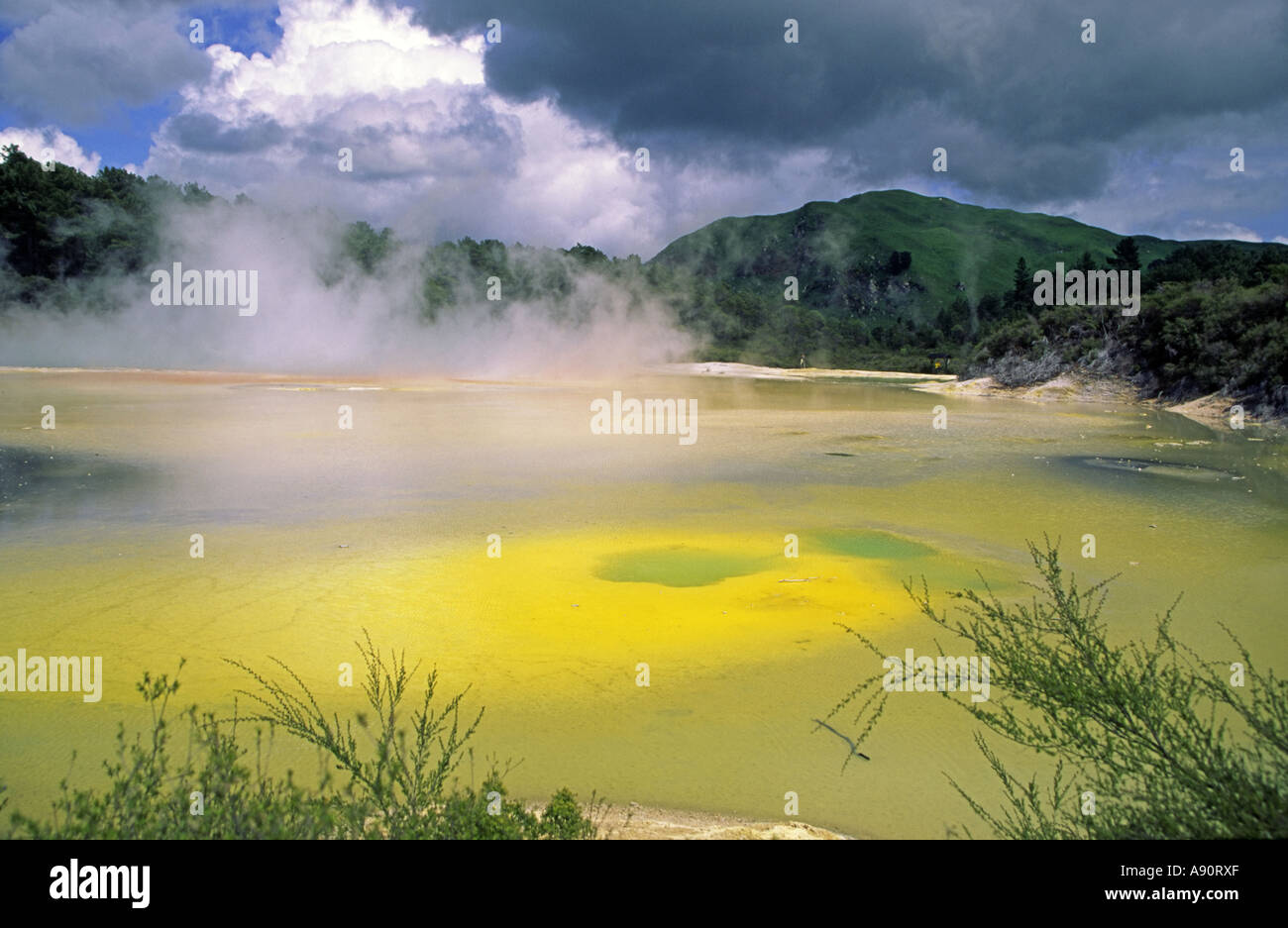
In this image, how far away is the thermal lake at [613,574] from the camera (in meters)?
5.97

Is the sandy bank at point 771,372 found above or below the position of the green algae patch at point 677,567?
above

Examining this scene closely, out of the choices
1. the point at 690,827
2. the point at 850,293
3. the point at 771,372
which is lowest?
the point at 690,827

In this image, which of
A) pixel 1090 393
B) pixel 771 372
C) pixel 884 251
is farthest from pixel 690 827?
pixel 884 251

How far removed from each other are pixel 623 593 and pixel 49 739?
16.9 ft

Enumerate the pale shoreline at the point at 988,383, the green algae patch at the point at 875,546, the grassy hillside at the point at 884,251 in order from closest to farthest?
the green algae patch at the point at 875,546
the pale shoreline at the point at 988,383
the grassy hillside at the point at 884,251

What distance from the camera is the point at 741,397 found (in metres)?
40.9

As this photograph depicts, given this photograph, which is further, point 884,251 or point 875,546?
point 884,251

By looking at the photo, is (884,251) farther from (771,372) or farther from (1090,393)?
(1090,393)

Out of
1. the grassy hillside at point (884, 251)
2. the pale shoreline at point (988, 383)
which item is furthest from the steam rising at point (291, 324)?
the grassy hillside at point (884, 251)

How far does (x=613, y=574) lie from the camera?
33.1 ft

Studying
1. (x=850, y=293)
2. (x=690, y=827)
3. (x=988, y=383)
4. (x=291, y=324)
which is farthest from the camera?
(x=850, y=293)

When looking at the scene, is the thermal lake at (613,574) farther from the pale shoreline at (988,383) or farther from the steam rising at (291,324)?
the steam rising at (291,324)
